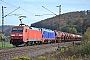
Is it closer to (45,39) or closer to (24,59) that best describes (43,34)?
(45,39)

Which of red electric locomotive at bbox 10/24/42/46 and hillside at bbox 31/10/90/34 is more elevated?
hillside at bbox 31/10/90/34

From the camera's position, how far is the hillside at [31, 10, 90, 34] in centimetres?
11794

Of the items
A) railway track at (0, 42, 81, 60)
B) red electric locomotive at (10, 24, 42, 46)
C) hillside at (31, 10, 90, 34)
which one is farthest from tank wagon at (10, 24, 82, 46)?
hillside at (31, 10, 90, 34)

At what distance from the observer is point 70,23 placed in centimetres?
14588

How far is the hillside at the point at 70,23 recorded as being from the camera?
387ft

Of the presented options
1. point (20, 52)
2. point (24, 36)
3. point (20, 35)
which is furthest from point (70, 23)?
point (20, 52)

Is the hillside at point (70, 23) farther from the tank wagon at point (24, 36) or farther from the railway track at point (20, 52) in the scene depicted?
Answer: the railway track at point (20, 52)

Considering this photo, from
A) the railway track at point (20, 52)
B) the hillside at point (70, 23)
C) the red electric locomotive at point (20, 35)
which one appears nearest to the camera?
the railway track at point (20, 52)

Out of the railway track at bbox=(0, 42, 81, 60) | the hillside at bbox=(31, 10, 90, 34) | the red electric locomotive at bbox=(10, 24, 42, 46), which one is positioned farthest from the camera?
the hillside at bbox=(31, 10, 90, 34)

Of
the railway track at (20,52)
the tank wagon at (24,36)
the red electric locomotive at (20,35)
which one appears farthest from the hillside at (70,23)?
the railway track at (20,52)

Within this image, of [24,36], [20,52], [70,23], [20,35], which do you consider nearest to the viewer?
[20,52]

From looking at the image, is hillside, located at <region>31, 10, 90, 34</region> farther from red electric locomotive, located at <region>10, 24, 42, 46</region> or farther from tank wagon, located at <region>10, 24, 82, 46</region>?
red electric locomotive, located at <region>10, 24, 42, 46</region>

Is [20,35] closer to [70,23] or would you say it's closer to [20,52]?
[20,52]

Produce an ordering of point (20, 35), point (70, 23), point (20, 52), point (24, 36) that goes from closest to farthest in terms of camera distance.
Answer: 1. point (20, 52)
2. point (20, 35)
3. point (24, 36)
4. point (70, 23)
